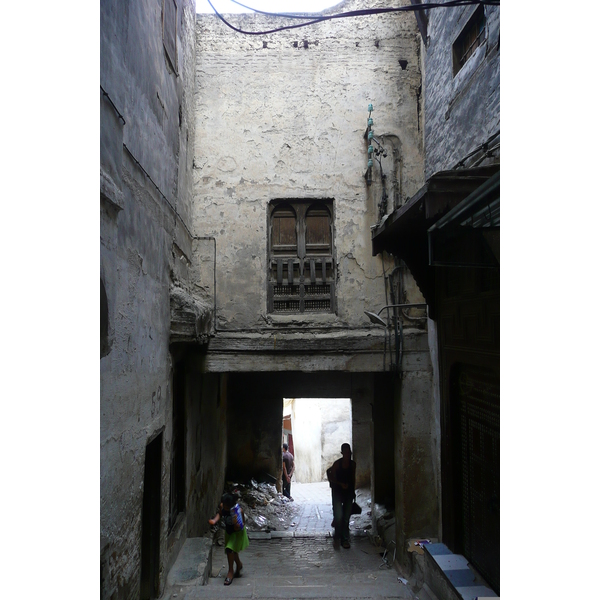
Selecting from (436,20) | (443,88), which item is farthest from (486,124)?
(436,20)

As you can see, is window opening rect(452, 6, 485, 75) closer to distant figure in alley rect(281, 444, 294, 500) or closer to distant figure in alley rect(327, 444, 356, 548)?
distant figure in alley rect(327, 444, 356, 548)

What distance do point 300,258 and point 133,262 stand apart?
344 cm

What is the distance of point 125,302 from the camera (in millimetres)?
3508

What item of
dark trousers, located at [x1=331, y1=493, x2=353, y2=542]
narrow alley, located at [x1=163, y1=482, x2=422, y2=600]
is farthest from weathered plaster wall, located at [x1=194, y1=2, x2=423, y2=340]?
narrow alley, located at [x1=163, y1=482, x2=422, y2=600]

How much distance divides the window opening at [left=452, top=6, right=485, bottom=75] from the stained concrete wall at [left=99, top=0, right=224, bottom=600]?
3114 millimetres

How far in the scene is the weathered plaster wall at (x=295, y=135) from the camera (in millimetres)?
6836

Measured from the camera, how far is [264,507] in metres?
9.73

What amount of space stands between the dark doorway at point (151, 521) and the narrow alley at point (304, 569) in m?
0.28

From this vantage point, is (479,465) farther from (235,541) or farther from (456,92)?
(456,92)

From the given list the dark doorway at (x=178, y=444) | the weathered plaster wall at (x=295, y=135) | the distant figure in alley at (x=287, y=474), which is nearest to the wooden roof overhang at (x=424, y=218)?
the weathered plaster wall at (x=295, y=135)

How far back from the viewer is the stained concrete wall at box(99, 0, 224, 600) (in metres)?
3.04

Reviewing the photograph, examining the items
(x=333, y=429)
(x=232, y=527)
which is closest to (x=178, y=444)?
(x=232, y=527)

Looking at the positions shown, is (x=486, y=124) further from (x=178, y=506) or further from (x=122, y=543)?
(x=178, y=506)

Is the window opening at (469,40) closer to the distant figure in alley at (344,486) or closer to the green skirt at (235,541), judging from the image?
the distant figure in alley at (344,486)
